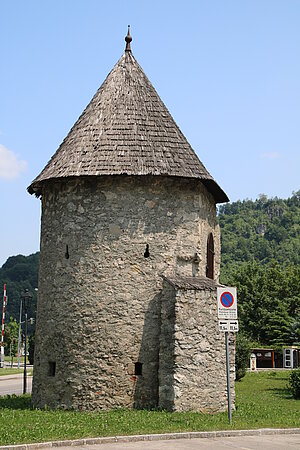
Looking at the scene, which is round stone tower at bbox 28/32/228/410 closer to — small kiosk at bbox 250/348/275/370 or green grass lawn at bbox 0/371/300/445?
green grass lawn at bbox 0/371/300/445

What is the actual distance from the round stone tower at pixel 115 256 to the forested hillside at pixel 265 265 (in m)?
25.6

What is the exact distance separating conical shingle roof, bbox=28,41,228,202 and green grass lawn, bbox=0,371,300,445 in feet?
19.2

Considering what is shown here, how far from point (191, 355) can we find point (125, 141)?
5.79 metres

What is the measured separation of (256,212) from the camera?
511 ft

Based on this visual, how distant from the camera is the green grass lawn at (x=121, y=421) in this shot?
1189 cm

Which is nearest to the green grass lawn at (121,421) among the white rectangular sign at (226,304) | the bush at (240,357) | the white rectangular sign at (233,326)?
the white rectangular sign at (233,326)

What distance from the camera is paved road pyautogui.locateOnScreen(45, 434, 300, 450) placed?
10797 millimetres

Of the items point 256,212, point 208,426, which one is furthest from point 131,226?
point 256,212

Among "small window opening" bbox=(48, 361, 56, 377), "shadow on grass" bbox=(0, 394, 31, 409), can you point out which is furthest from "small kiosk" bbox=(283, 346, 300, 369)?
"small window opening" bbox=(48, 361, 56, 377)

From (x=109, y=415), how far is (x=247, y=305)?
135 feet

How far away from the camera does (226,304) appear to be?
1334 centimetres

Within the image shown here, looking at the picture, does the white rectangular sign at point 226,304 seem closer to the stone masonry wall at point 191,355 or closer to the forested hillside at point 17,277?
the stone masonry wall at point 191,355

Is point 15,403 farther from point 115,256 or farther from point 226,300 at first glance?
point 226,300

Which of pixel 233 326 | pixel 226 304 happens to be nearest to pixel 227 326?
pixel 233 326
